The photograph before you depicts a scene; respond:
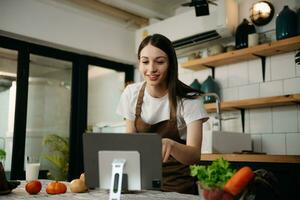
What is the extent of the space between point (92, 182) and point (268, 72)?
7.73ft

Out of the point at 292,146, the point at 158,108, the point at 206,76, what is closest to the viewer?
the point at 158,108

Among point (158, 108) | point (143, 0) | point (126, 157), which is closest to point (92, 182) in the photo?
point (126, 157)

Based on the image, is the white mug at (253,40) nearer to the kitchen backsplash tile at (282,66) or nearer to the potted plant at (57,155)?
the kitchen backsplash tile at (282,66)

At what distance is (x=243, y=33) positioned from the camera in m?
3.13

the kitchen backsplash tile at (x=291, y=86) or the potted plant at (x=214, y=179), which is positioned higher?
the kitchen backsplash tile at (x=291, y=86)

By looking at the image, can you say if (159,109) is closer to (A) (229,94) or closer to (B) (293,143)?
(B) (293,143)

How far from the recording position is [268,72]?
310cm

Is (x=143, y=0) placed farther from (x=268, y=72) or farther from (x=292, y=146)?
(x=292, y=146)

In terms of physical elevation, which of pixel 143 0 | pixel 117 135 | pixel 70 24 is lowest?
pixel 117 135

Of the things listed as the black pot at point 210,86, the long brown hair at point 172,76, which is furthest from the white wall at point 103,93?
the long brown hair at point 172,76

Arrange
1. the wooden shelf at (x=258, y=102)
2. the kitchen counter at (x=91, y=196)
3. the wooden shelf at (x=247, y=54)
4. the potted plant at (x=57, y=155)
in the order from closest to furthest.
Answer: the kitchen counter at (x=91, y=196)
the wooden shelf at (x=258, y=102)
the wooden shelf at (x=247, y=54)
the potted plant at (x=57, y=155)

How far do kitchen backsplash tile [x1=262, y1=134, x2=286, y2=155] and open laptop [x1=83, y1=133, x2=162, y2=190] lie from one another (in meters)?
2.10

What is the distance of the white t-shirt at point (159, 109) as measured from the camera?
164cm

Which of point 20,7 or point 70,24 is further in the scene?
point 70,24
